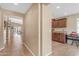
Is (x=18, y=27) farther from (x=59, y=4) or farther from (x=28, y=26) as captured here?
Result: (x=59, y=4)

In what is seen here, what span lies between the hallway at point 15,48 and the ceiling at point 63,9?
98 cm

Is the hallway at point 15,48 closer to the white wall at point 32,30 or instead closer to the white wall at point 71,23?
the white wall at point 32,30

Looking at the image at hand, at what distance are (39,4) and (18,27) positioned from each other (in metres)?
0.71

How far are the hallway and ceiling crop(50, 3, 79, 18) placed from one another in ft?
3.22

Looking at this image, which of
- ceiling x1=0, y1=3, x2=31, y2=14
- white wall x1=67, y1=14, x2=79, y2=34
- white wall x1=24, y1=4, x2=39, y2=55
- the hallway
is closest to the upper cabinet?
white wall x1=67, y1=14, x2=79, y2=34

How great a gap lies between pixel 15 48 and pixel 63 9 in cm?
138

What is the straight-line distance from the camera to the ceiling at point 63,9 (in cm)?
261

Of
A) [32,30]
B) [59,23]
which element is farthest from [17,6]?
[59,23]

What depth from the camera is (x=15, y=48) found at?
2730 millimetres

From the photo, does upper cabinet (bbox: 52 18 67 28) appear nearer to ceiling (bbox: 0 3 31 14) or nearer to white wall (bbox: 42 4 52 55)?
white wall (bbox: 42 4 52 55)

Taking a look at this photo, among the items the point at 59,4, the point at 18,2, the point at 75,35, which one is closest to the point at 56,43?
the point at 75,35

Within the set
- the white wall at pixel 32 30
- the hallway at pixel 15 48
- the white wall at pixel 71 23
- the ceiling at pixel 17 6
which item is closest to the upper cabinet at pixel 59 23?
the white wall at pixel 71 23

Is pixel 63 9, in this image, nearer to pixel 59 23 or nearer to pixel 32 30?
pixel 59 23

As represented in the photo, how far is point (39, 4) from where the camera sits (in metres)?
2.64
